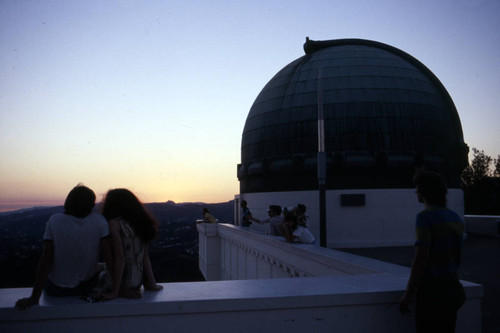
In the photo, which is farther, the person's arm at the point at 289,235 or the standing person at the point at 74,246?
the person's arm at the point at 289,235

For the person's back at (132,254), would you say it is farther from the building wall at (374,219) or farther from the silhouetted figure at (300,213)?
the building wall at (374,219)

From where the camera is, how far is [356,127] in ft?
66.6

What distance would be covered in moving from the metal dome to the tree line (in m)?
22.8

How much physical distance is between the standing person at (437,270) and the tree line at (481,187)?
41476 mm

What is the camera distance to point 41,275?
390 centimetres

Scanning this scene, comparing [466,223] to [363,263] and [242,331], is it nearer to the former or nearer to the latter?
[363,263]

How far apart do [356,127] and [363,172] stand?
204cm

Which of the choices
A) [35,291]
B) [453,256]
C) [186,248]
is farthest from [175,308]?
[186,248]

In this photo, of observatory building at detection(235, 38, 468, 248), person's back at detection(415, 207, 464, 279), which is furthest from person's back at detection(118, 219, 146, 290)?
A: observatory building at detection(235, 38, 468, 248)

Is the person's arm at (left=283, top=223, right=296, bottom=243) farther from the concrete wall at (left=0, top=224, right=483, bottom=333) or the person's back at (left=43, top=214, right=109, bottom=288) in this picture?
the person's back at (left=43, top=214, right=109, bottom=288)

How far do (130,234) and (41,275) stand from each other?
827 mm

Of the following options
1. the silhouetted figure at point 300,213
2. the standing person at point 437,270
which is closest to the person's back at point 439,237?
the standing person at point 437,270

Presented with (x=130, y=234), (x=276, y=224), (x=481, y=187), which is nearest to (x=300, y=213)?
(x=276, y=224)

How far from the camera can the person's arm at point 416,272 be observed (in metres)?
3.79
